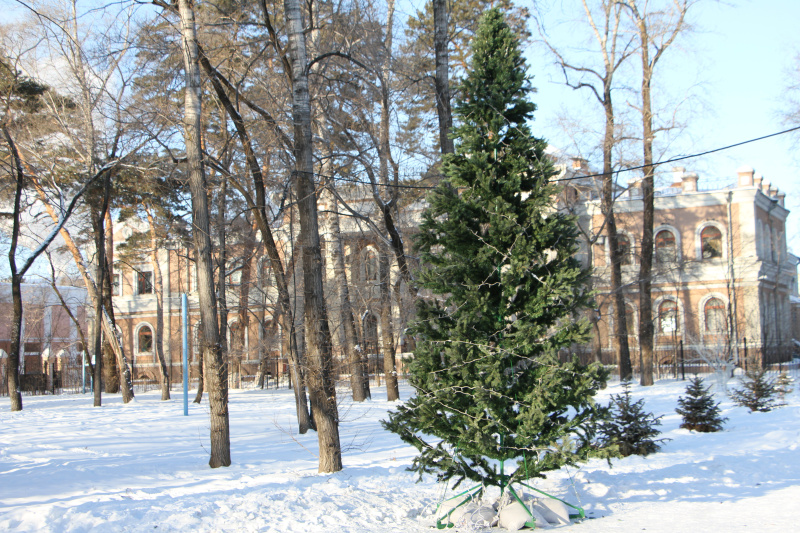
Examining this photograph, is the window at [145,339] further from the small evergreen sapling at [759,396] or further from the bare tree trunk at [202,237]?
the small evergreen sapling at [759,396]

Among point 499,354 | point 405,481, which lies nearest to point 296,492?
point 405,481

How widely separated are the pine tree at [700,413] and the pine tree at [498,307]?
22.1 ft

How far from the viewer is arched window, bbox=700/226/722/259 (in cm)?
3384

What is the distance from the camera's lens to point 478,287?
6273mm

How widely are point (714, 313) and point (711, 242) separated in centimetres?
386

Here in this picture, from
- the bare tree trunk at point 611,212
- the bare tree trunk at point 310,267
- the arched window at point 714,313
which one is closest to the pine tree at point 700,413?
the bare tree trunk at point 310,267

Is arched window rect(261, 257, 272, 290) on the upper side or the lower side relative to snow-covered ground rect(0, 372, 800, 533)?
upper

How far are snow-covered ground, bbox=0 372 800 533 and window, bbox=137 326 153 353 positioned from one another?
2866cm

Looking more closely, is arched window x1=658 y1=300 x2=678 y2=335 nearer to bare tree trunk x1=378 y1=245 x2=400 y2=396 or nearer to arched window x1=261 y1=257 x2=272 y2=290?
bare tree trunk x1=378 y1=245 x2=400 y2=396

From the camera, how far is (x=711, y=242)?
34094 millimetres

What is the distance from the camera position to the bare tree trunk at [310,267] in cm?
869

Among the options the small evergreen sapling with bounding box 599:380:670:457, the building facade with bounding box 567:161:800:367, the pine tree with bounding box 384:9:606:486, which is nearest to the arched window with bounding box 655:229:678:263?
the building facade with bounding box 567:161:800:367

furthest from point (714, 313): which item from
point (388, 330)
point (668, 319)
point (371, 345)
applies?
point (388, 330)

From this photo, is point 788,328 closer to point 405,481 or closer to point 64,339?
point 405,481
